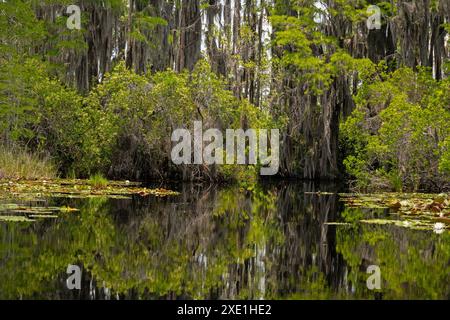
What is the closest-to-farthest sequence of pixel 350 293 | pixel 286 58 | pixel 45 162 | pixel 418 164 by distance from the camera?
pixel 350 293 → pixel 418 164 → pixel 45 162 → pixel 286 58

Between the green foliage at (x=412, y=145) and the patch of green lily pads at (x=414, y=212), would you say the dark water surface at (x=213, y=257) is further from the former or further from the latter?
the green foliage at (x=412, y=145)

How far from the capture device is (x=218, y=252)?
5.52 m

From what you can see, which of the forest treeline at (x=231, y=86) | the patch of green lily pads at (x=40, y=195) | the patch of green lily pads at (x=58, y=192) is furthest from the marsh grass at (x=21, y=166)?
the patch of green lily pads at (x=58, y=192)

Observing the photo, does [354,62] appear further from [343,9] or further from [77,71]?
[77,71]

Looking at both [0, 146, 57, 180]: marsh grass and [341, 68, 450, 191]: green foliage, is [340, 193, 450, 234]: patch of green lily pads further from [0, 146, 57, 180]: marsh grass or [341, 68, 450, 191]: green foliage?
[0, 146, 57, 180]: marsh grass

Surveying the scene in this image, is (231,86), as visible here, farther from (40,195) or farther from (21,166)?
(40,195)

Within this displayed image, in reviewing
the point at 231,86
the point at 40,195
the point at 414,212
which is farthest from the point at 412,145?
the point at 231,86

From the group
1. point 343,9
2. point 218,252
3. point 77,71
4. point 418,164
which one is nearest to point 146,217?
point 218,252

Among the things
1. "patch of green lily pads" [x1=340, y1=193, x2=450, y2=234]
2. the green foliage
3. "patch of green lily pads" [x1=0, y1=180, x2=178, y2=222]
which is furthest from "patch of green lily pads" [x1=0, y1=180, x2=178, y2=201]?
the green foliage

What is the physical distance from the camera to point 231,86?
23.5 m

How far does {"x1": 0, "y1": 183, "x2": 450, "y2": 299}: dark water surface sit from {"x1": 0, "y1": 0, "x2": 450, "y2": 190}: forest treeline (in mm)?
6062

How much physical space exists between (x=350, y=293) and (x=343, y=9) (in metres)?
18.0

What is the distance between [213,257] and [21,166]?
967cm

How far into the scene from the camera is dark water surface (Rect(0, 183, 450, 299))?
398 cm
